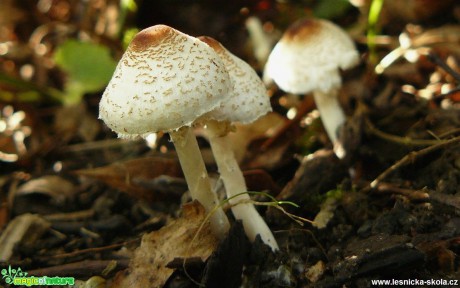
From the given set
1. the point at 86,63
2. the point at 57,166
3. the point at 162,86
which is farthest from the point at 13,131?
the point at 162,86

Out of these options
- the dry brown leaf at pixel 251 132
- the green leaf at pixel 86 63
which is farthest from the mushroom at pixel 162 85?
the green leaf at pixel 86 63

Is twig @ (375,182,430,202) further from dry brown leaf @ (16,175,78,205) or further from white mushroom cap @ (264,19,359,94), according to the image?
dry brown leaf @ (16,175,78,205)

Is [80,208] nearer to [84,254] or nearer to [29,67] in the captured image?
[84,254]

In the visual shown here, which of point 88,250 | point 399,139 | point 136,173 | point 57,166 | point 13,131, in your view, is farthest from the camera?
point 13,131

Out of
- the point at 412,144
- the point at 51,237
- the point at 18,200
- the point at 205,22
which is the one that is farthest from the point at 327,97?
the point at 18,200

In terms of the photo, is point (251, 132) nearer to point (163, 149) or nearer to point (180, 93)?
point (163, 149)

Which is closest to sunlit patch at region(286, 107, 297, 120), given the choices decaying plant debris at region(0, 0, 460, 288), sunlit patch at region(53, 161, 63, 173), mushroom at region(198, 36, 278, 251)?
decaying plant debris at region(0, 0, 460, 288)
